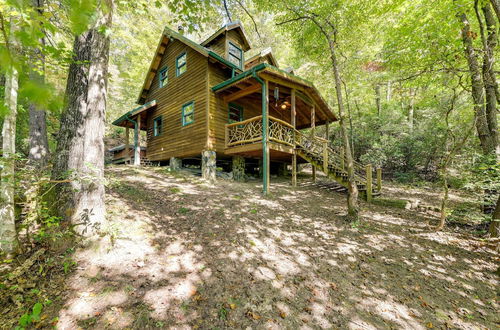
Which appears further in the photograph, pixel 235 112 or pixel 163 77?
pixel 163 77

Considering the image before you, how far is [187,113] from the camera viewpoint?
37.2 ft

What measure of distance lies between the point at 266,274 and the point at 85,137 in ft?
12.9

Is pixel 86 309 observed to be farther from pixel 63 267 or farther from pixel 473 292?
pixel 473 292

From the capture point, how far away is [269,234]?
4844 mm

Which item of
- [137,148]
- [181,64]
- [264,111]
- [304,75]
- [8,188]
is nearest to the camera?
[8,188]

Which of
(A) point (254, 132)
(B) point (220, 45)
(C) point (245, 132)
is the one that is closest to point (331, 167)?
(A) point (254, 132)

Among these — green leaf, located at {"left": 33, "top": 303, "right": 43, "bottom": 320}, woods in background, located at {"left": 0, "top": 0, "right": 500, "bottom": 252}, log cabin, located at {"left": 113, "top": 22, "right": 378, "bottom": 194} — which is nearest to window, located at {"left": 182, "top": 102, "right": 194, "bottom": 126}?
log cabin, located at {"left": 113, "top": 22, "right": 378, "bottom": 194}

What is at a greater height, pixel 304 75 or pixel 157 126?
pixel 304 75

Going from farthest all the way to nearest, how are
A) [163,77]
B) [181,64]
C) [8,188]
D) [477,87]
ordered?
[163,77] → [181,64] → [477,87] → [8,188]

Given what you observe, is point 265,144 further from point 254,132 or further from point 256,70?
point 256,70

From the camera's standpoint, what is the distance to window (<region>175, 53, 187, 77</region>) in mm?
11945

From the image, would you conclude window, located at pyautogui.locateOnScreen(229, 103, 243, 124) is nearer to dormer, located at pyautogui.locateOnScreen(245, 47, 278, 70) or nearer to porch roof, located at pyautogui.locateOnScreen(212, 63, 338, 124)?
porch roof, located at pyautogui.locateOnScreen(212, 63, 338, 124)

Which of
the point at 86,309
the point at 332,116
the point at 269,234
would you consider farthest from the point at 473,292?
the point at 332,116

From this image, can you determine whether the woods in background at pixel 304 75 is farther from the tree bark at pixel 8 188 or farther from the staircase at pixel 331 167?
the staircase at pixel 331 167
